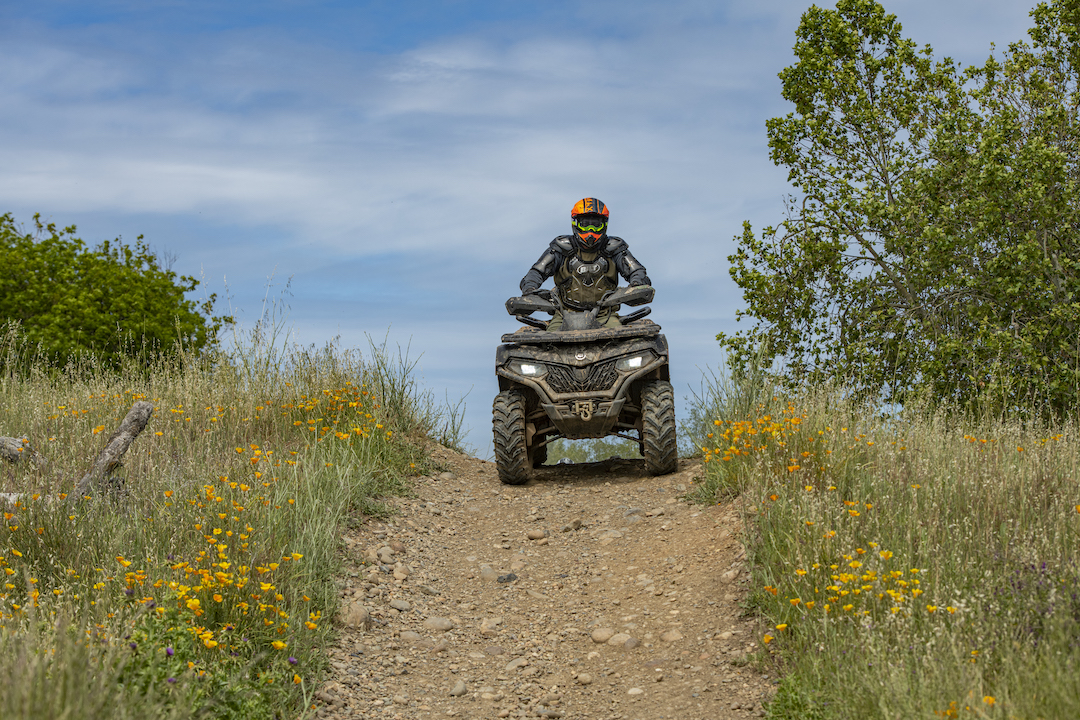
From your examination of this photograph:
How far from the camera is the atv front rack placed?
9023 millimetres

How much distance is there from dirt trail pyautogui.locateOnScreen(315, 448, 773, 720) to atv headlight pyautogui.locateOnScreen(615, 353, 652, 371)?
1271mm

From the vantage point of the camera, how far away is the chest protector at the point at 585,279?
1038 cm

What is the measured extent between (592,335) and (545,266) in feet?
5.67

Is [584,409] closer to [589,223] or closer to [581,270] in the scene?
[581,270]

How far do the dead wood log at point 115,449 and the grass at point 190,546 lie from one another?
0.40ft

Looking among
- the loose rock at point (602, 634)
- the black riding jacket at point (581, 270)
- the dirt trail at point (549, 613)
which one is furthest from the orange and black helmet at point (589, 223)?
the loose rock at point (602, 634)

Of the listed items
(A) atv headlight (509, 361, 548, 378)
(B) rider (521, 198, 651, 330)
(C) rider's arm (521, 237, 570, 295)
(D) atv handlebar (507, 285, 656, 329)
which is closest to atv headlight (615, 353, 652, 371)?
(A) atv headlight (509, 361, 548, 378)

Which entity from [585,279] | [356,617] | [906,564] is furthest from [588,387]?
[906,564]

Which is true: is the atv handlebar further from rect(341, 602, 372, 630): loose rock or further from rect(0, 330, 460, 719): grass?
rect(341, 602, 372, 630): loose rock

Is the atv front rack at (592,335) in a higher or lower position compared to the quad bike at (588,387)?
higher

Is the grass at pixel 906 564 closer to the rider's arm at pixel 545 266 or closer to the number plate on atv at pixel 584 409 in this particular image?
the number plate on atv at pixel 584 409

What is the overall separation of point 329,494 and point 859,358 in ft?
24.9

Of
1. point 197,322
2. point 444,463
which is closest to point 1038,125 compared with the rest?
point 444,463

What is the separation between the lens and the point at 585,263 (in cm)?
1044
